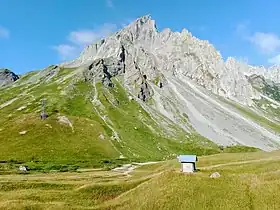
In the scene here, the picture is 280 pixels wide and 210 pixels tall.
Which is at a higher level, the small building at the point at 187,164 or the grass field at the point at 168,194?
the small building at the point at 187,164

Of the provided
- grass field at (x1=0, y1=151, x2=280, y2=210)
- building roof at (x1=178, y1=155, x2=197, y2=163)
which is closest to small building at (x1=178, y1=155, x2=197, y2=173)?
building roof at (x1=178, y1=155, x2=197, y2=163)

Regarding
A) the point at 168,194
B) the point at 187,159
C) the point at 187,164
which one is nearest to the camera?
the point at 168,194

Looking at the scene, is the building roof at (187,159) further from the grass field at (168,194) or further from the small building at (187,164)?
the grass field at (168,194)

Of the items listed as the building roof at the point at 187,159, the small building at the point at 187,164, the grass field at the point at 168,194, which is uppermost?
the building roof at the point at 187,159

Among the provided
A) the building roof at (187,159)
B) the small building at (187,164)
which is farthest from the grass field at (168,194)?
the building roof at (187,159)

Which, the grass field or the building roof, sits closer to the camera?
the grass field

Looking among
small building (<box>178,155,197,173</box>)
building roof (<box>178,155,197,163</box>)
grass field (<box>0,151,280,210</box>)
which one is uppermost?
building roof (<box>178,155,197,163</box>)

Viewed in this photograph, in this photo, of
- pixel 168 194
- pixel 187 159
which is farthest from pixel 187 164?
pixel 168 194

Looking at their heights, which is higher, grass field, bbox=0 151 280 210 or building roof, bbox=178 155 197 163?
building roof, bbox=178 155 197 163

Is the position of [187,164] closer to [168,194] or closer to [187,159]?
[187,159]

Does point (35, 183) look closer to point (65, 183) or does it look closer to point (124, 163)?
point (65, 183)

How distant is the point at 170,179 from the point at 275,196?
15.4 m

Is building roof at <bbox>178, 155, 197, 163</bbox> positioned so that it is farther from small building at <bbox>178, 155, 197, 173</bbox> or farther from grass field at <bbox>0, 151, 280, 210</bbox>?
grass field at <bbox>0, 151, 280, 210</bbox>

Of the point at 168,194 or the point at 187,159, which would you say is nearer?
the point at 168,194
